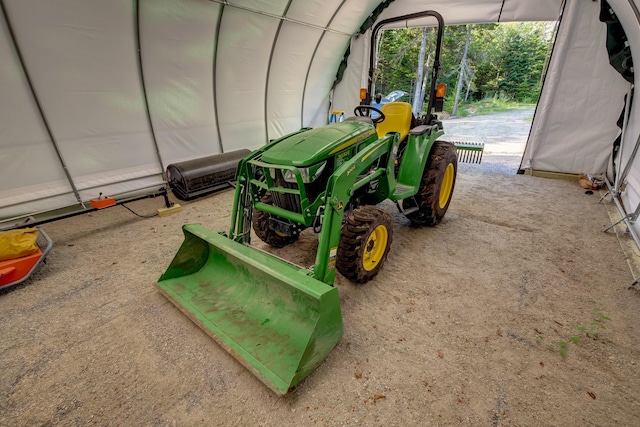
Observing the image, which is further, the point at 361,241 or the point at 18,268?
the point at 18,268

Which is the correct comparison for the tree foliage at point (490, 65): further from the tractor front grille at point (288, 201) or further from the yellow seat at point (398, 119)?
the tractor front grille at point (288, 201)

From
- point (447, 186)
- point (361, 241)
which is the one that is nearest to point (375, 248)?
point (361, 241)

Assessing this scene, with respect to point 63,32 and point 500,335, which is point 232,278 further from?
point 63,32

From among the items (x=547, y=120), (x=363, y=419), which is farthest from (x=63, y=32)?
(x=547, y=120)

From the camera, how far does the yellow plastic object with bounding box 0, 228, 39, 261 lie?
259cm

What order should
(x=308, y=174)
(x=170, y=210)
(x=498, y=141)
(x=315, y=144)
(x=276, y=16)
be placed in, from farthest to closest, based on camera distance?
(x=498, y=141)
(x=276, y=16)
(x=170, y=210)
(x=315, y=144)
(x=308, y=174)

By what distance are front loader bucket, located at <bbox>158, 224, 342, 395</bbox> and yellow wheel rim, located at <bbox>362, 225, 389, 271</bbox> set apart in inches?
29.2

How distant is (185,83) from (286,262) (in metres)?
4.06

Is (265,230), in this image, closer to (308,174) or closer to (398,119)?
(308,174)

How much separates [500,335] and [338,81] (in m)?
6.88

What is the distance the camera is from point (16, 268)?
2.58 m

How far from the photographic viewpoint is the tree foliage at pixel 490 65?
64.9ft

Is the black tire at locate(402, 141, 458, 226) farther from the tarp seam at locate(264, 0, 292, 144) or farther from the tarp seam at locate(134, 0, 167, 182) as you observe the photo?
the tarp seam at locate(134, 0, 167, 182)

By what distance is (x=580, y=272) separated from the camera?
281cm
